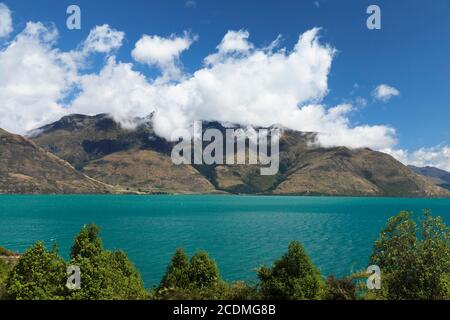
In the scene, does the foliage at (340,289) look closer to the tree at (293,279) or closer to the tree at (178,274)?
the tree at (293,279)

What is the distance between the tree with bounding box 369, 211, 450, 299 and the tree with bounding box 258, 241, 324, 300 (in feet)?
21.2

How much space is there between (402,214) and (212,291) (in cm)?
2642

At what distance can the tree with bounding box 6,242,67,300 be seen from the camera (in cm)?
3997

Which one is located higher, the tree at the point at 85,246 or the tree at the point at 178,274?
the tree at the point at 85,246

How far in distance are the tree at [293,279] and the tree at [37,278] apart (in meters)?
21.1

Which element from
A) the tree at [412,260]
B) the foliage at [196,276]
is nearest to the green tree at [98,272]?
the foliage at [196,276]

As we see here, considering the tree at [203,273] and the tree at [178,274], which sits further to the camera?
the tree at [178,274]

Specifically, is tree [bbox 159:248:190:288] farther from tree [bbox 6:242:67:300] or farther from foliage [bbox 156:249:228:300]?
tree [bbox 6:242:67:300]

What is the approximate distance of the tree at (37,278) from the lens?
1574 inches

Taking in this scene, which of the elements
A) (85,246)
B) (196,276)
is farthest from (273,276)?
(85,246)

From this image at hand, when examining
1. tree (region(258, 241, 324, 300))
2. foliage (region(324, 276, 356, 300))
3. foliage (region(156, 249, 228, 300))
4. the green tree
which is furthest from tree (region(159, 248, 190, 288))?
foliage (region(324, 276, 356, 300))
